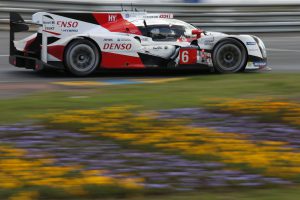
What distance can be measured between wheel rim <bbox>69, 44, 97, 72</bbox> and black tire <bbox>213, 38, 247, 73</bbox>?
2.46 m

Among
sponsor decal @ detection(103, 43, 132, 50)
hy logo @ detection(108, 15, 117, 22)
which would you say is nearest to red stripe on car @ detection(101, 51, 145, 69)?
sponsor decal @ detection(103, 43, 132, 50)

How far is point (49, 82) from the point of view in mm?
11281

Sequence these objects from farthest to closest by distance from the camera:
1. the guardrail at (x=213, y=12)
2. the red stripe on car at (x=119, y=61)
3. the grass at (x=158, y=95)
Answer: the guardrail at (x=213, y=12), the red stripe on car at (x=119, y=61), the grass at (x=158, y=95)

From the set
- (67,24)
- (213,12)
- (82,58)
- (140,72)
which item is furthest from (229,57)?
(213,12)

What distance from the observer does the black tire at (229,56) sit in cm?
1228

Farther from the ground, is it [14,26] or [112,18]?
[112,18]

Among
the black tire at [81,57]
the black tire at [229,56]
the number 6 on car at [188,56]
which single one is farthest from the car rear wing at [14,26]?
the black tire at [229,56]

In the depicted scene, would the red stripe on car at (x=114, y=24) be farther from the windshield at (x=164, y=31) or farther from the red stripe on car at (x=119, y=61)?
the red stripe on car at (x=119, y=61)

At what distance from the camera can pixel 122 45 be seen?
11977 mm

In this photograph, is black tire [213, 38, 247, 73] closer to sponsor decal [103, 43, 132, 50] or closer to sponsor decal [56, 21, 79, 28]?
sponsor decal [103, 43, 132, 50]

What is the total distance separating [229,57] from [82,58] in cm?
297

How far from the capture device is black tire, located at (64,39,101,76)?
11.8m

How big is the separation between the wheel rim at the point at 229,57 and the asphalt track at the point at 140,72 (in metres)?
0.77

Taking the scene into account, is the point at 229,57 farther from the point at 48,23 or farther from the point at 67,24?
the point at 48,23
